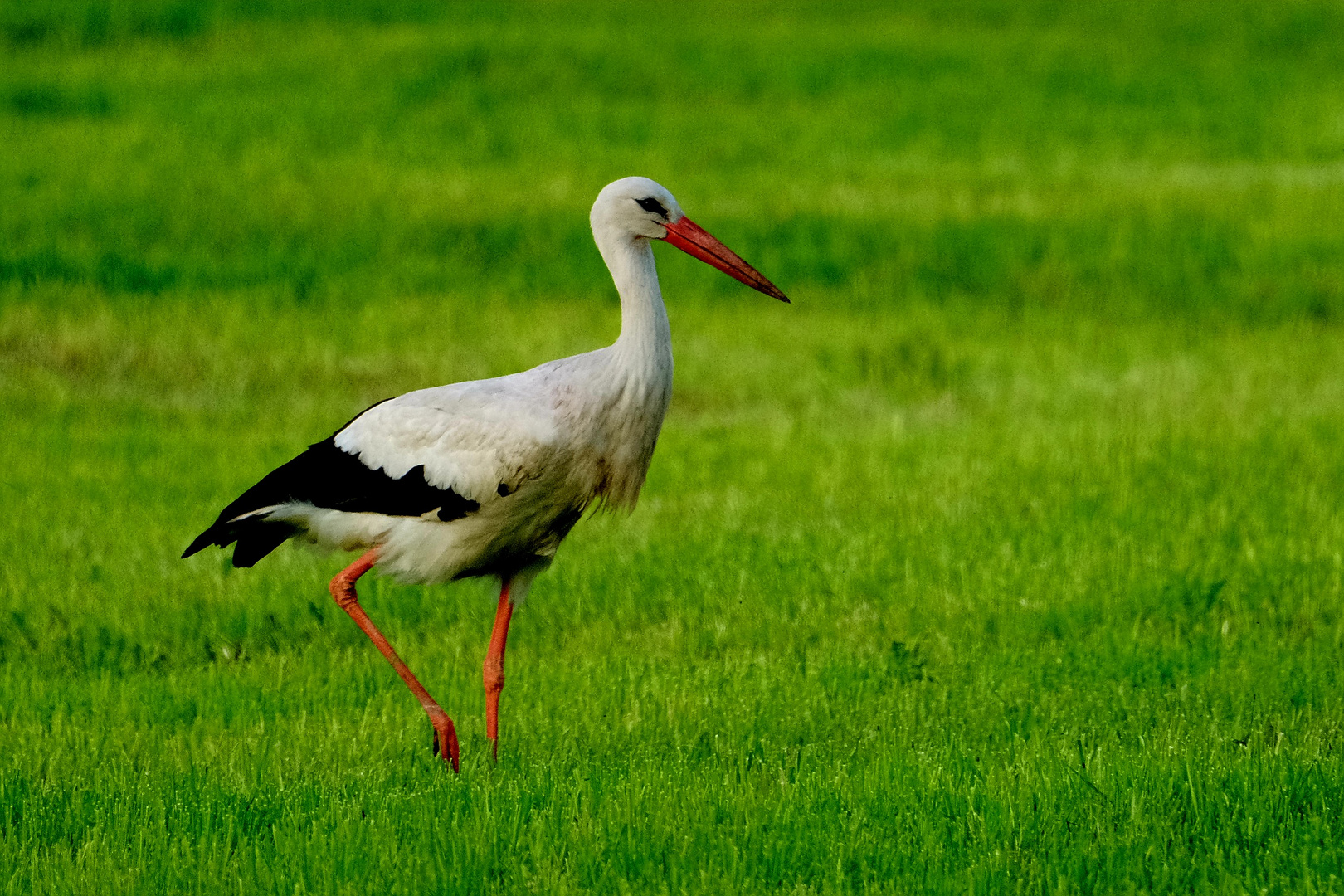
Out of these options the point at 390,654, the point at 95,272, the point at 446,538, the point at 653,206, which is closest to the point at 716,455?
the point at 390,654

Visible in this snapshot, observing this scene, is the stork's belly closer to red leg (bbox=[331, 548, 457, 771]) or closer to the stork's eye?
red leg (bbox=[331, 548, 457, 771])

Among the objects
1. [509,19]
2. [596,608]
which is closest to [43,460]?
[596,608]

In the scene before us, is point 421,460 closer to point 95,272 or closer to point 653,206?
point 653,206

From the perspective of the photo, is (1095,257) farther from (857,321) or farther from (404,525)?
(404,525)

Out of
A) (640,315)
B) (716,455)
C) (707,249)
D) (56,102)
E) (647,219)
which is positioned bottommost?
(716,455)

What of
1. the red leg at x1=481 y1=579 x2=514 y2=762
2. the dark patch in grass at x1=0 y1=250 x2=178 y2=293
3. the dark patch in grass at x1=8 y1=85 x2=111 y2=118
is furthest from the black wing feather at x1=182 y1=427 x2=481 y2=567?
the dark patch in grass at x1=8 y1=85 x2=111 y2=118

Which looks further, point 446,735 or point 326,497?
point 326,497

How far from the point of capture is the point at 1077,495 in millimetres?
10227

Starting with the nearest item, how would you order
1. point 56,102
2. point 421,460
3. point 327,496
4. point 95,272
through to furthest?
point 421,460 < point 327,496 < point 95,272 < point 56,102

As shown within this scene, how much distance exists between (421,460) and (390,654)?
0.78 meters

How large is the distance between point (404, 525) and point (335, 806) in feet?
4.48

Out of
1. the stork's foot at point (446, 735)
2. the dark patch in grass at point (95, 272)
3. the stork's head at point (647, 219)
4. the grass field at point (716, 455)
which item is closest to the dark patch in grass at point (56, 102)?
the grass field at point (716, 455)

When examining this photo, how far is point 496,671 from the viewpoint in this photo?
21.4ft

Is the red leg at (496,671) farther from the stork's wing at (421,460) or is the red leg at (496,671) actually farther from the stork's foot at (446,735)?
the stork's wing at (421,460)
